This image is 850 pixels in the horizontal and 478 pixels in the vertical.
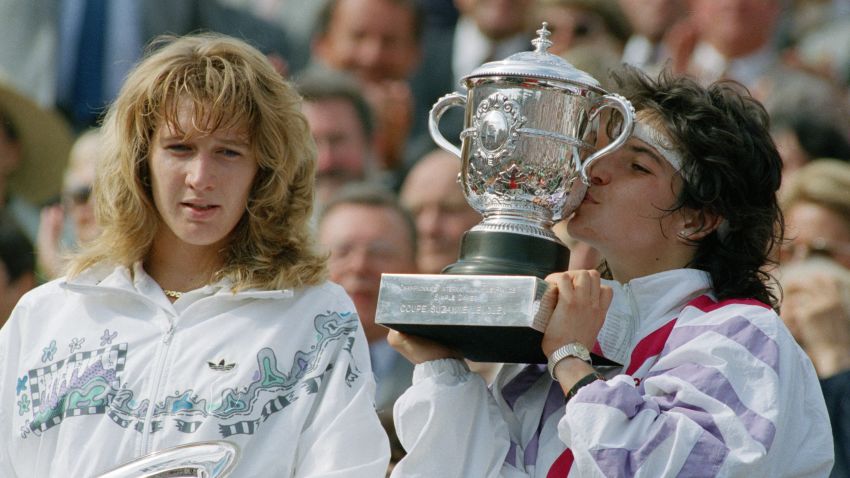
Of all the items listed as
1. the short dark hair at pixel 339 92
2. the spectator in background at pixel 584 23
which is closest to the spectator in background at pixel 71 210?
the short dark hair at pixel 339 92

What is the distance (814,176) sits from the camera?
605 cm

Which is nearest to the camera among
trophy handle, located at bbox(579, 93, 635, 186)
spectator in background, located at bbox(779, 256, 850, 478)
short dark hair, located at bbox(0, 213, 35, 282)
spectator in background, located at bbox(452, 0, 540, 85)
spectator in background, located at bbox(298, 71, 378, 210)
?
trophy handle, located at bbox(579, 93, 635, 186)

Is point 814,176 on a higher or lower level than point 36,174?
higher

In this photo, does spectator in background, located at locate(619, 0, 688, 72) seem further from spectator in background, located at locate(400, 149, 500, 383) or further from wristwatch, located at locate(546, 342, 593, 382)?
wristwatch, located at locate(546, 342, 593, 382)

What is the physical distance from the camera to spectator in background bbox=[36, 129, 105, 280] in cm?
631

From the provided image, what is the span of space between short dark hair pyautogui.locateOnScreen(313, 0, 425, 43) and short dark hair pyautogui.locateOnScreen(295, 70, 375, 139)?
1.70ft

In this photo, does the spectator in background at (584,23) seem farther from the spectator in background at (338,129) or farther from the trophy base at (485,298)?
the trophy base at (485,298)

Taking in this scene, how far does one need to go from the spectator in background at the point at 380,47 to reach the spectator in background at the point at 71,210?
1.16 m

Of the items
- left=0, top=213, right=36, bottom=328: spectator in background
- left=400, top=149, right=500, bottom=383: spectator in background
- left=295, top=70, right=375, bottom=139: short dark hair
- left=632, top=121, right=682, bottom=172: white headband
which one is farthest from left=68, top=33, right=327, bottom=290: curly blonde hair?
left=295, top=70, right=375, bottom=139: short dark hair

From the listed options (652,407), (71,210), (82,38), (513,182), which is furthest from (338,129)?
(652,407)

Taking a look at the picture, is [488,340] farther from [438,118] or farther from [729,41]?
[729,41]

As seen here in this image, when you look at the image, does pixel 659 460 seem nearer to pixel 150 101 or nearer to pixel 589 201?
pixel 589 201

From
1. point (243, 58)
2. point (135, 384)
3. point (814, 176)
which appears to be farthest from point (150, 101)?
point (814, 176)

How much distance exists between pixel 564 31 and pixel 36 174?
8.33ft
